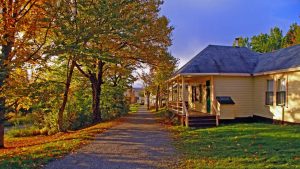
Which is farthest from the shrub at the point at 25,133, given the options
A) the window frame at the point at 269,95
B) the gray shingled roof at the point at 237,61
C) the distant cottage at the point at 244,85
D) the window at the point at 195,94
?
the window frame at the point at 269,95

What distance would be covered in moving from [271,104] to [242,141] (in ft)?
25.0

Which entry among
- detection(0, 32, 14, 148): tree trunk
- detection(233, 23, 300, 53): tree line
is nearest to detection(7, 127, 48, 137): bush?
detection(0, 32, 14, 148): tree trunk

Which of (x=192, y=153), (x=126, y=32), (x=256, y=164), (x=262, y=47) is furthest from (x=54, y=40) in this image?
(x=262, y=47)

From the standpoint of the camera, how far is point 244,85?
1914 centimetres

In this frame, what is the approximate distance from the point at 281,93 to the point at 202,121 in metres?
4.80

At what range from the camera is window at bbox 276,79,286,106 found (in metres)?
16.5

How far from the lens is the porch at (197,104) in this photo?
17.7 metres

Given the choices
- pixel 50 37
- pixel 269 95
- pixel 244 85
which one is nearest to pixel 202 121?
pixel 244 85

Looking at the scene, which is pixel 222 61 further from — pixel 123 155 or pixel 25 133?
pixel 25 133

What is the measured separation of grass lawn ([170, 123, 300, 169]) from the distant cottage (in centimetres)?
397

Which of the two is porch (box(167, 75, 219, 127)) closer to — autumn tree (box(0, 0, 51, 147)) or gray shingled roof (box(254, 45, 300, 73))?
gray shingled roof (box(254, 45, 300, 73))

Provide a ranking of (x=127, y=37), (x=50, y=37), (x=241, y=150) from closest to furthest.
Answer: (x=241, y=150) < (x=50, y=37) < (x=127, y=37)

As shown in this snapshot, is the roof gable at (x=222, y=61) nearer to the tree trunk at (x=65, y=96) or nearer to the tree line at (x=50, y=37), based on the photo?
the tree line at (x=50, y=37)

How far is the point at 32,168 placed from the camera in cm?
794
